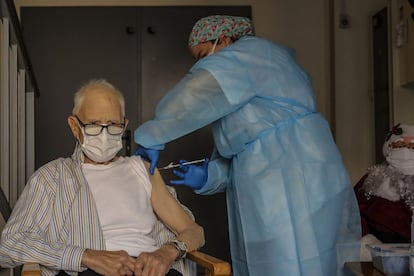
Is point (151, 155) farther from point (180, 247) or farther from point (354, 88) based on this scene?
point (354, 88)

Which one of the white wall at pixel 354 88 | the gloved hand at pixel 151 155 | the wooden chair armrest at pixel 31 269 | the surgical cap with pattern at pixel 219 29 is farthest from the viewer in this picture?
the white wall at pixel 354 88

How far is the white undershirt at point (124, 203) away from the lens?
207cm

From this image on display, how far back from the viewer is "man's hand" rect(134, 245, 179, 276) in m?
1.92

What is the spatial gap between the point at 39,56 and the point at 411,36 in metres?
2.27

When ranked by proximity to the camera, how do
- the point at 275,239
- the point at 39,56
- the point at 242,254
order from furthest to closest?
the point at 39,56, the point at 242,254, the point at 275,239

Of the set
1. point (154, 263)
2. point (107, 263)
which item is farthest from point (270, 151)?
point (107, 263)

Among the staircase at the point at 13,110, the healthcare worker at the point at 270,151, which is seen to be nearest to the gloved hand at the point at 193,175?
the healthcare worker at the point at 270,151

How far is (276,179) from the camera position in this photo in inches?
85.2

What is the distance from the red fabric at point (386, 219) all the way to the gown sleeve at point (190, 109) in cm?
89

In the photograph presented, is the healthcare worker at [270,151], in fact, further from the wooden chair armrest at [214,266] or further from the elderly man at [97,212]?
the wooden chair armrest at [214,266]

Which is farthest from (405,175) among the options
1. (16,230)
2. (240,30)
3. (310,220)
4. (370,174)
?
(16,230)

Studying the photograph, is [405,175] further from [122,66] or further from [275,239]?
[122,66]

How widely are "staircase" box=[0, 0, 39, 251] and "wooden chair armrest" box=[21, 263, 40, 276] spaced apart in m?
0.59

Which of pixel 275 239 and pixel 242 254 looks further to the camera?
pixel 242 254
